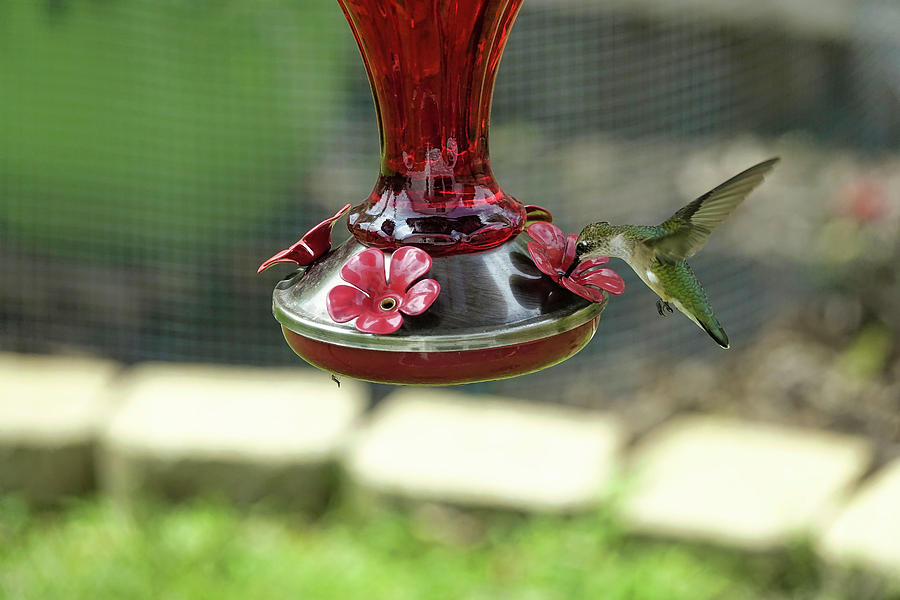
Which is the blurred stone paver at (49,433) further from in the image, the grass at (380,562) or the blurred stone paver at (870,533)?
the blurred stone paver at (870,533)

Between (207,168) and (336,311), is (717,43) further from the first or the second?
(336,311)

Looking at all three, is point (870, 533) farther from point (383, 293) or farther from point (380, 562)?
point (383, 293)

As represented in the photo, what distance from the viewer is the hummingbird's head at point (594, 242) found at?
54.8 inches

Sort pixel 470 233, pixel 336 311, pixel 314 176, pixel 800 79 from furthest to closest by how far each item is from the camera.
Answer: pixel 800 79 → pixel 314 176 → pixel 470 233 → pixel 336 311

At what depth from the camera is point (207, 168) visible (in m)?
4.98

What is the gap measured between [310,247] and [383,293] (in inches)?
10.1

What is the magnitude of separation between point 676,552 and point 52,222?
10.1 feet

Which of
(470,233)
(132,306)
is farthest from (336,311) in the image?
(132,306)

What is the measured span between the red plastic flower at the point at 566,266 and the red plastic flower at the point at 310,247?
28 centimetres

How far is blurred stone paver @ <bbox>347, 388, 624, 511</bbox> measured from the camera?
11.1 feet

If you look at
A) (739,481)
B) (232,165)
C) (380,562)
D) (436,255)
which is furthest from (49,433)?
(436,255)

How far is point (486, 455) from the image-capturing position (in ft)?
11.8

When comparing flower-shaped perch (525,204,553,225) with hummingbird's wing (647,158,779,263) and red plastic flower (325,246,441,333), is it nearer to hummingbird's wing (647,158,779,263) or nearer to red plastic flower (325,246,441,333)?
hummingbird's wing (647,158,779,263)

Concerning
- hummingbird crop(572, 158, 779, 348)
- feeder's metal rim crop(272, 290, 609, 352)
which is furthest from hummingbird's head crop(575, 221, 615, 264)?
feeder's metal rim crop(272, 290, 609, 352)
